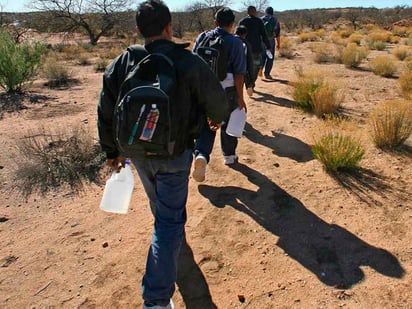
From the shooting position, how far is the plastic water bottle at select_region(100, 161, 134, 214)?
9.32ft

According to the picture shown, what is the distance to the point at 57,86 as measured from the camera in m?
9.52

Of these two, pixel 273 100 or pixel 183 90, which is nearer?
pixel 183 90

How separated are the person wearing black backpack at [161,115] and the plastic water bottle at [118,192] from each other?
0.54m

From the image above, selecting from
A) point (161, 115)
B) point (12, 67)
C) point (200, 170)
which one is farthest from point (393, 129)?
point (12, 67)

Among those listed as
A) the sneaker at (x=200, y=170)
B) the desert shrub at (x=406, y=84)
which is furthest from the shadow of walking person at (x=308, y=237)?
the desert shrub at (x=406, y=84)

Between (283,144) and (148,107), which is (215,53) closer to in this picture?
(148,107)

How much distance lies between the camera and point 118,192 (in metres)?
2.86

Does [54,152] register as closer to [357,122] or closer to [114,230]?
[114,230]

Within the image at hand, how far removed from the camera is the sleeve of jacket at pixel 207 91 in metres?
2.01

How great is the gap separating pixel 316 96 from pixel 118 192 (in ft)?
13.4

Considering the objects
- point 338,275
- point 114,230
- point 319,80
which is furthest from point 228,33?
point 319,80

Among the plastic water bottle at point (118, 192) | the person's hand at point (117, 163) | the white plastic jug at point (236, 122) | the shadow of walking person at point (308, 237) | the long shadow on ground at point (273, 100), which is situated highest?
the person's hand at point (117, 163)

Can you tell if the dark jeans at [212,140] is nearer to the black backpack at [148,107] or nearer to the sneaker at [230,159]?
the sneaker at [230,159]

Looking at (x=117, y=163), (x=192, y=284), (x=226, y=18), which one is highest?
(x=226, y=18)
